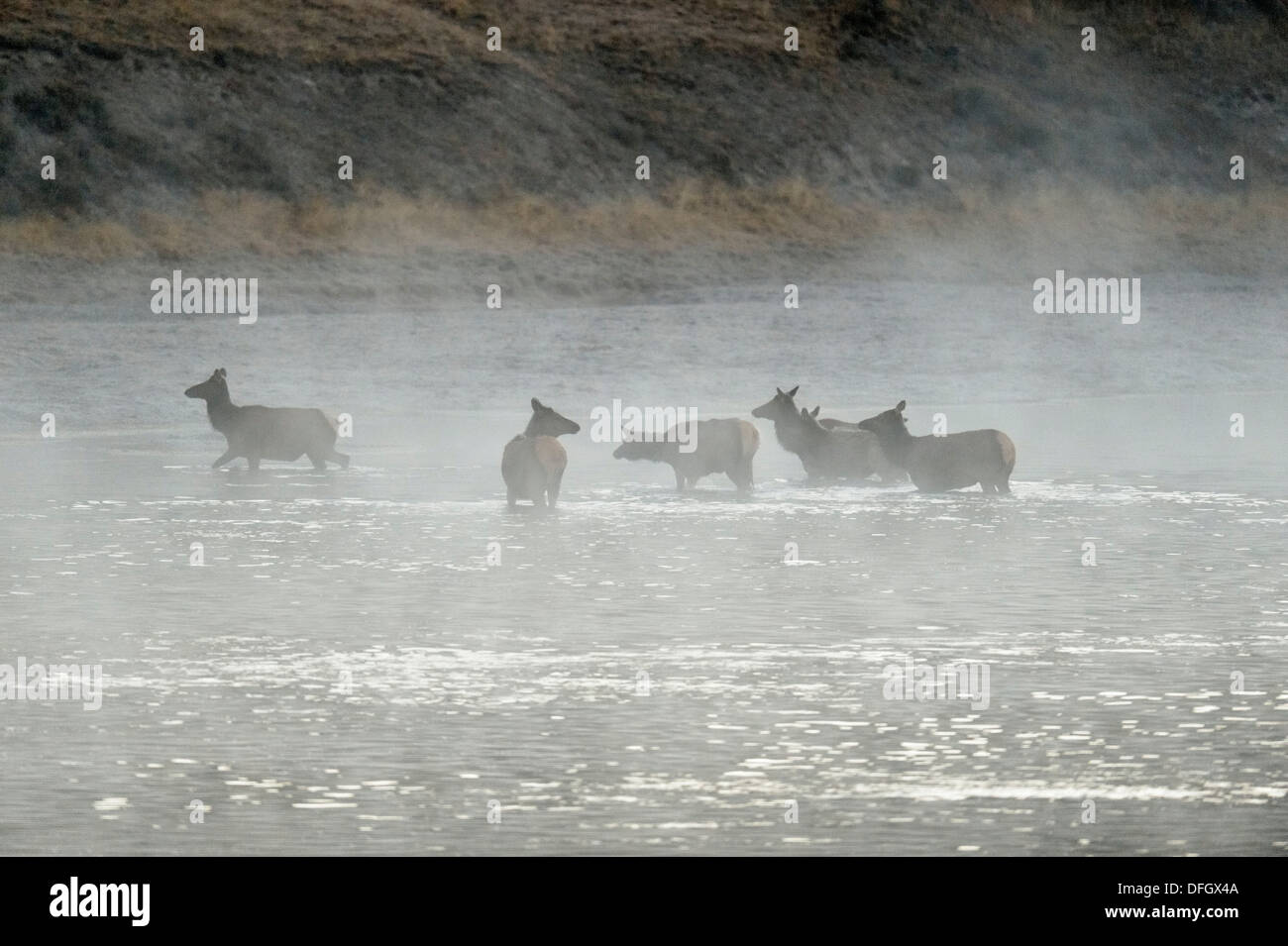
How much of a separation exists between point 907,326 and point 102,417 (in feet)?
40.2

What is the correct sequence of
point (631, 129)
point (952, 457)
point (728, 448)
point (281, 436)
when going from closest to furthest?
point (952, 457) < point (728, 448) < point (281, 436) < point (631, 129)

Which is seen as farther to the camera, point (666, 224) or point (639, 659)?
point (666, 224)

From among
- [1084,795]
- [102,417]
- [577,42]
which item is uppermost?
[577,42]

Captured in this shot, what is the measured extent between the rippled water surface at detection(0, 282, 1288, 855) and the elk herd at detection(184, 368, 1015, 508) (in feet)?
0.84

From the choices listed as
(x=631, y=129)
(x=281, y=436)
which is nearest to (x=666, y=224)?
(x=631, y=129)

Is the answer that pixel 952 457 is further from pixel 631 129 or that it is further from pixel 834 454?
pixel 631 129

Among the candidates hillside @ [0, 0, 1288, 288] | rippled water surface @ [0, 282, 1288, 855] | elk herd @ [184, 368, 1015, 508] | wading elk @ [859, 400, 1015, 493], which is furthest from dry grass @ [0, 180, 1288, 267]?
wading elk @ [859, 400, 1015, 493]

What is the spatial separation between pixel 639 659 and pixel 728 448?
758cm

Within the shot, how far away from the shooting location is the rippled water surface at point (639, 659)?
23.4ft

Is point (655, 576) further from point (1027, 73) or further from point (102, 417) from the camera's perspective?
point (1027, 73)

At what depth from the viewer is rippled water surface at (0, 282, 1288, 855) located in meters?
7.14

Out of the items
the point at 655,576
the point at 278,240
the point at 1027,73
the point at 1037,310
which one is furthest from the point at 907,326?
the point at 1027,73

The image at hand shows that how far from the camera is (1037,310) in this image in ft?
119

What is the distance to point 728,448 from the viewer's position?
17438 millimetres
